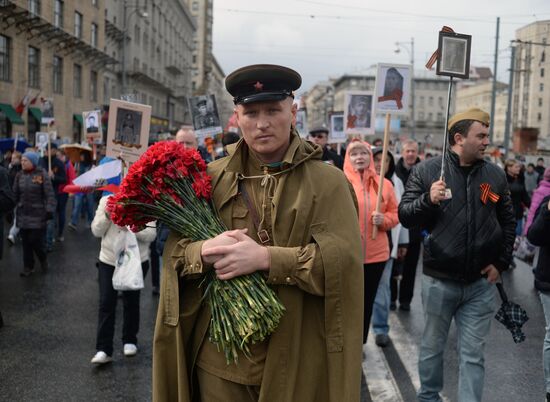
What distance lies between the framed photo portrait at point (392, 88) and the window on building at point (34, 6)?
85.3ft

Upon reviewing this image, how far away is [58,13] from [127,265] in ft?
101

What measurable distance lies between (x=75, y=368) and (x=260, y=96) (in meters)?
3.92

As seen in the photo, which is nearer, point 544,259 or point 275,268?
point 275,268

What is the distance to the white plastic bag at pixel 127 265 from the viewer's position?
5.32 meters

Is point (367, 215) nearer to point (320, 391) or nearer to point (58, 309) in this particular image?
point (320, 391)

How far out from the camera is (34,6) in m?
28.6

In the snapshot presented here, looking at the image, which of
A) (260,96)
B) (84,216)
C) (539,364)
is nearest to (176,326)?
(260,96)

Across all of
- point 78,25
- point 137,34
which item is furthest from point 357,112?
point 137,34

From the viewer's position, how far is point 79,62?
36219 mm

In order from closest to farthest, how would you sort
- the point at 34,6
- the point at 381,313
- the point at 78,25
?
the point at 381,313 < the point at 34,6 < the point at 78,25

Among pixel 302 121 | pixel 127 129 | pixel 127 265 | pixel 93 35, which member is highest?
pixel 93 35

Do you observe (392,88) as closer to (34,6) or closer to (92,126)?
(92,126)

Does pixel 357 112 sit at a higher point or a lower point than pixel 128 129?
higher

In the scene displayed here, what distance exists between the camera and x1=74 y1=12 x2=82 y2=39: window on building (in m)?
35.1
